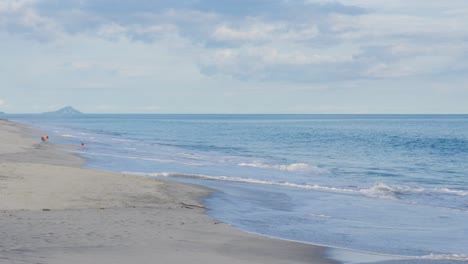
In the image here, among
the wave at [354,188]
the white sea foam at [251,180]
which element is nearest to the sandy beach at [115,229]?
the white sea foam at [251,180]

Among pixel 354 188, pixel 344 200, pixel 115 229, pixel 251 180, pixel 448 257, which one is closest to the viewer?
pixel 448 257

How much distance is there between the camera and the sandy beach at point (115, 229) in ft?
35.3

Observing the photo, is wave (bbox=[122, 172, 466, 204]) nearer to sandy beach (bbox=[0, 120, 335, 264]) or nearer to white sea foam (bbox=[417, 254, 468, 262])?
sandy beach (bbox=[0, 120, 335, 264])

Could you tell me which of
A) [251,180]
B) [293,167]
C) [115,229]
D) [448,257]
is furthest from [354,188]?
[115,229]

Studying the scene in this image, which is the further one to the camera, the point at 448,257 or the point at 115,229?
the point at 115,229

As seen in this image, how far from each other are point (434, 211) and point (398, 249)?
716 cm

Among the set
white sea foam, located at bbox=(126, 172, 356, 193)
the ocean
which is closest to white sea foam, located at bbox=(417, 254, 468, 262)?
the ocean

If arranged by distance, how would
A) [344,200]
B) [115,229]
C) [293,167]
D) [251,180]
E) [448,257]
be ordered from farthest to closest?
[293,167], [251,180], [344,200], [115,229], [448,257]

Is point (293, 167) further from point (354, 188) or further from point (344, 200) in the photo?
point (344, 200)

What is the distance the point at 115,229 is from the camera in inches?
515

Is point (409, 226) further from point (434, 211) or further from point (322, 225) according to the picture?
point (434, 211)

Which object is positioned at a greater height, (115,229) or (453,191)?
(115,229)

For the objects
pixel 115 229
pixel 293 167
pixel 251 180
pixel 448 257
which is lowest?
pixel 293 167

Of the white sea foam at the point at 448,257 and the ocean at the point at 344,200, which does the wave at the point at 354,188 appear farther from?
the white sea foam at the point at 448,257
